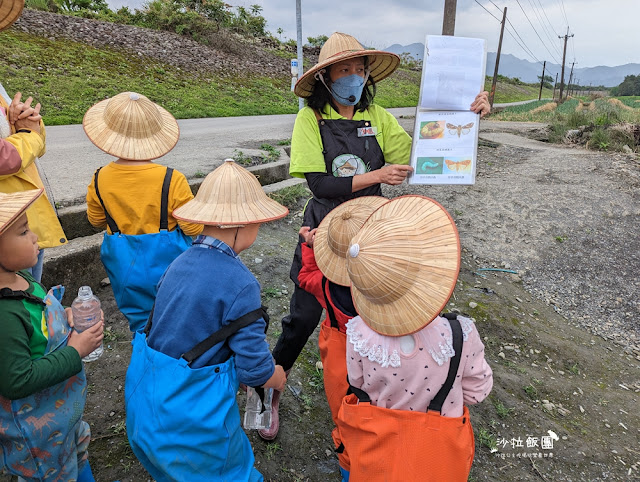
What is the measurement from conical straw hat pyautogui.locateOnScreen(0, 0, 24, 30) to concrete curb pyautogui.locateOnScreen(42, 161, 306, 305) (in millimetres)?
1474

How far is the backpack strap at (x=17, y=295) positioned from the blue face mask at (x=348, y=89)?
1685 mm

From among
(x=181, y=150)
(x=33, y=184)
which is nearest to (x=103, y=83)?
(x=181, y=150)

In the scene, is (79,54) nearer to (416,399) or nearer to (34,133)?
(34,133)

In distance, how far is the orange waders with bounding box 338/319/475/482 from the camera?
4.72ft

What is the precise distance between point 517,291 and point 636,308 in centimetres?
117

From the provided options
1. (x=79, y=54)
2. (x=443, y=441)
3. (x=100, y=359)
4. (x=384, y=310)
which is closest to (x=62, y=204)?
(x=100, y=359)

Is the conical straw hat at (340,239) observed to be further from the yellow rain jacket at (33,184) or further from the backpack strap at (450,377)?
the yellow rain jacket at (33,184)

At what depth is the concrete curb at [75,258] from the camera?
3.06 m

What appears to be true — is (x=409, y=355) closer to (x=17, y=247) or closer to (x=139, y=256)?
(x=17, y=247)

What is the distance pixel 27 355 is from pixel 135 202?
3.48ft

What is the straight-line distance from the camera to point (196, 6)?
68.2 feet

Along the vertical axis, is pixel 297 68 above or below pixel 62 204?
above

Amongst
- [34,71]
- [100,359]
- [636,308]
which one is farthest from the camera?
[34,71]

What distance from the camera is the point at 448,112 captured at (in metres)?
2.20
